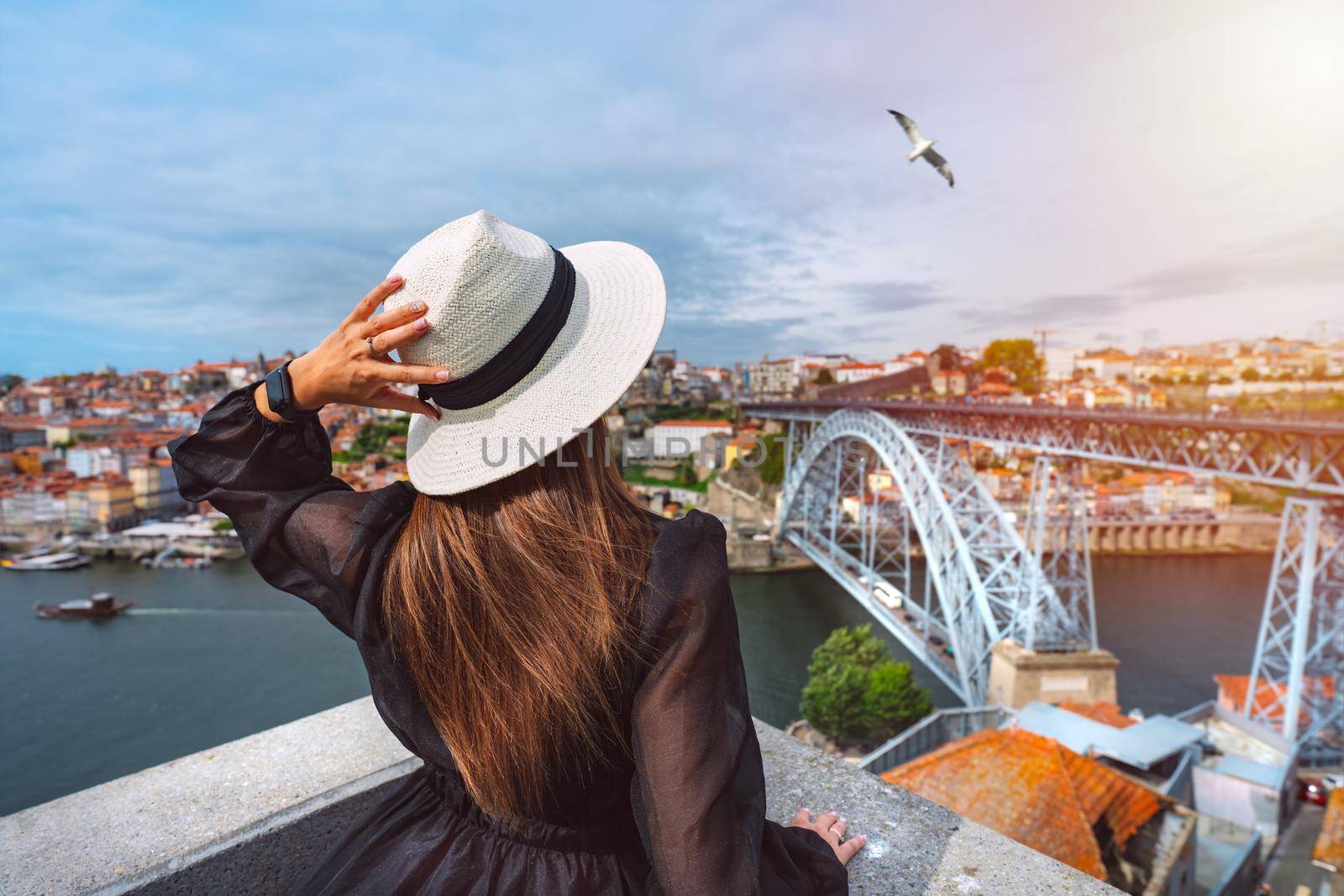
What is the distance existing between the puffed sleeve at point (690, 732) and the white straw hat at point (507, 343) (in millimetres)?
114

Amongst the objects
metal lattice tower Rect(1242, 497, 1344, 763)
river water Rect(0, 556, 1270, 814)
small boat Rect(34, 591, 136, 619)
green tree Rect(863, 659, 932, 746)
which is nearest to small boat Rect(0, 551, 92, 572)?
river water Rect(0, 556, 1270, 814)

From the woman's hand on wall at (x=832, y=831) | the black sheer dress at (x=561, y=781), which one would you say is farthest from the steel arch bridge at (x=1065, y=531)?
the black sheer dress at (x=561, y=781)

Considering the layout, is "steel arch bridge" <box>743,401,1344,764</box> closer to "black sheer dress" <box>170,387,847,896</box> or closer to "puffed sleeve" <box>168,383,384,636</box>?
"black sheer dress" <box>170,387,847,896</box>

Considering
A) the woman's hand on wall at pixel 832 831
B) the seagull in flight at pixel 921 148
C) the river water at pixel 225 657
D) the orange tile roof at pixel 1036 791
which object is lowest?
the river water at pixel 225 657

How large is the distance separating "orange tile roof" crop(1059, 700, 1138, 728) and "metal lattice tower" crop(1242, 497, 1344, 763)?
115 centimetres

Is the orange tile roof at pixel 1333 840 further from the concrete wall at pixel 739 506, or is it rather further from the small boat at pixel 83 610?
the small boat at pixel 83 610

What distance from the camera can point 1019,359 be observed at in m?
18.0

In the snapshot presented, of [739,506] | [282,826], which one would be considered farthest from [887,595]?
[282,826]

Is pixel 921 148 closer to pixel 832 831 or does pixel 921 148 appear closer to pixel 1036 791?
pixel 832 831

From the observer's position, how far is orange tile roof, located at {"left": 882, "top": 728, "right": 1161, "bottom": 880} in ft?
12.0

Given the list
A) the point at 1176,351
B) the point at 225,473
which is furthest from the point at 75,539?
the point at 1176,351

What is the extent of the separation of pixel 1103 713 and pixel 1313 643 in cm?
191

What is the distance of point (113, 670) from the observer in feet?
41.1

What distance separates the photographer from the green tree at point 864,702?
9.34 metres
